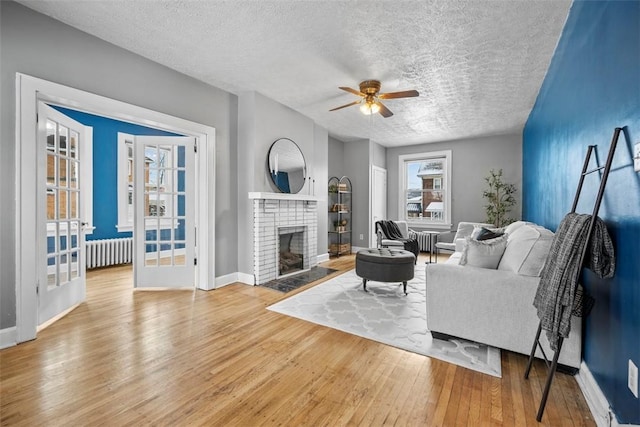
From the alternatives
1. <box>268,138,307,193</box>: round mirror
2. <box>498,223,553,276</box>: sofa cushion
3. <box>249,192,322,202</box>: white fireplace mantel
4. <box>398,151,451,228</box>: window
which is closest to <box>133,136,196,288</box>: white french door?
<box>249,192,322,202</box>: white fireplace mantel

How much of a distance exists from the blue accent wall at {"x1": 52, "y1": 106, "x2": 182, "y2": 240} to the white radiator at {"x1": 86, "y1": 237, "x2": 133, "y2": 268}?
0.15 m

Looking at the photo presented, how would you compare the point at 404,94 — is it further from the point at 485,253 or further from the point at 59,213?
the point at 59,213

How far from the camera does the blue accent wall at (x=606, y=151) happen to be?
50.3 inches

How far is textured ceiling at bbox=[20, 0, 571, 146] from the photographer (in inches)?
90.9

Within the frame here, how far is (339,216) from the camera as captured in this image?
21.4 ft

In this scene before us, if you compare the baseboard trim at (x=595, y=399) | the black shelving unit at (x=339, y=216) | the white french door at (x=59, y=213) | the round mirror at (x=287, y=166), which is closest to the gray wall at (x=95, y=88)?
the white french door at (x=59, y=213)

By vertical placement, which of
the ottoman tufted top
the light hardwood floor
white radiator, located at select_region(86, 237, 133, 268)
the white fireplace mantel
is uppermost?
the white fireplace mantel

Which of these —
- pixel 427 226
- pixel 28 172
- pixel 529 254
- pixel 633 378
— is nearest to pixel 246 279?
pixel 28 172

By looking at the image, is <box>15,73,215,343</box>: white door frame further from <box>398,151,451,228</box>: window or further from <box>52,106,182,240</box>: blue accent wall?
<box>398,151,451,228</box>: window

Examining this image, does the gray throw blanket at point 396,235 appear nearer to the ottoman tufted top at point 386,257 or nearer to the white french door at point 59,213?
the ottoman tufted top at point 386,257

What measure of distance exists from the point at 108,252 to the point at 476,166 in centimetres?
766

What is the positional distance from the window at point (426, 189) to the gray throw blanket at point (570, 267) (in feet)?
18.3

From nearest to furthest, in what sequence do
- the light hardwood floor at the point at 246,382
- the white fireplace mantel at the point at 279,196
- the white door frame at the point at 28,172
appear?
the light hardwood floor at the point at 246,382, the white door frame at the point at 28,172, the white fireplace mantel at the point at 279,196

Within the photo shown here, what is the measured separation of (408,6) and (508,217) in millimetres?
5423
